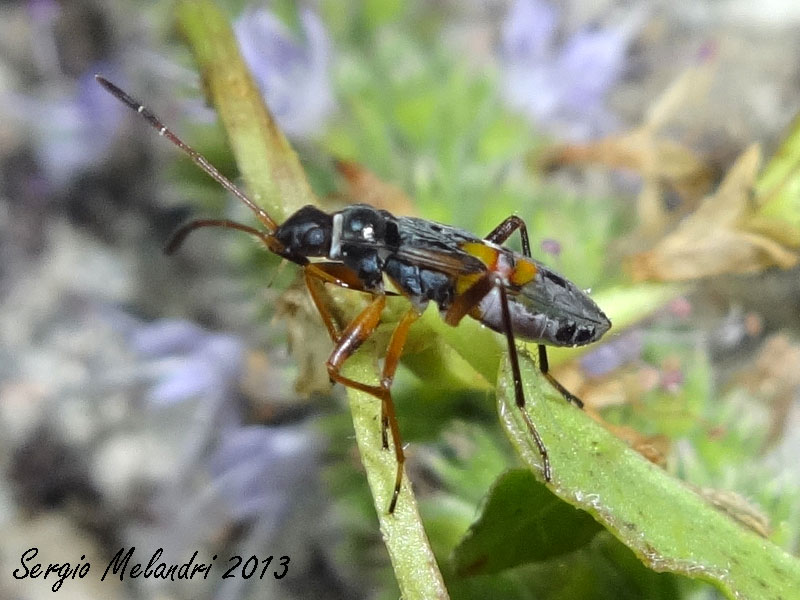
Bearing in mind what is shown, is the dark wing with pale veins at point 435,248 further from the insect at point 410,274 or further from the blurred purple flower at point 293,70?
the blurred purple flower at point 293,70

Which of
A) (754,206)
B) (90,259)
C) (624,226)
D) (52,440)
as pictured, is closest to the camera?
(754,206)

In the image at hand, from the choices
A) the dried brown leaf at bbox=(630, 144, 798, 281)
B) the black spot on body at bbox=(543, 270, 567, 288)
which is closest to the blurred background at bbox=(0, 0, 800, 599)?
the dried brown leaf at bbox=(630, 144, 798, 281)

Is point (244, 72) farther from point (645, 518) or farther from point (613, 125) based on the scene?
point (613, 125)

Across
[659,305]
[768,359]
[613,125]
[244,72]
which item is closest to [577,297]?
[659,305]

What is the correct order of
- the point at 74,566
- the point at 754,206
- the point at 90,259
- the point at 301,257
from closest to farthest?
the point at 301,257 < the point at 754,206 < the point at 74,566 < the point at 90,259

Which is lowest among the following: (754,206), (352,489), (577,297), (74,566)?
(74,566)

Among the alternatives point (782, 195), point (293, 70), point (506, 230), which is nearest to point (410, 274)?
point (506, 230)

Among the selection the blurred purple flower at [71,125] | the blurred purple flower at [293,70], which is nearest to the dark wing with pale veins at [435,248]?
the blurred purple flower at [293,70]
